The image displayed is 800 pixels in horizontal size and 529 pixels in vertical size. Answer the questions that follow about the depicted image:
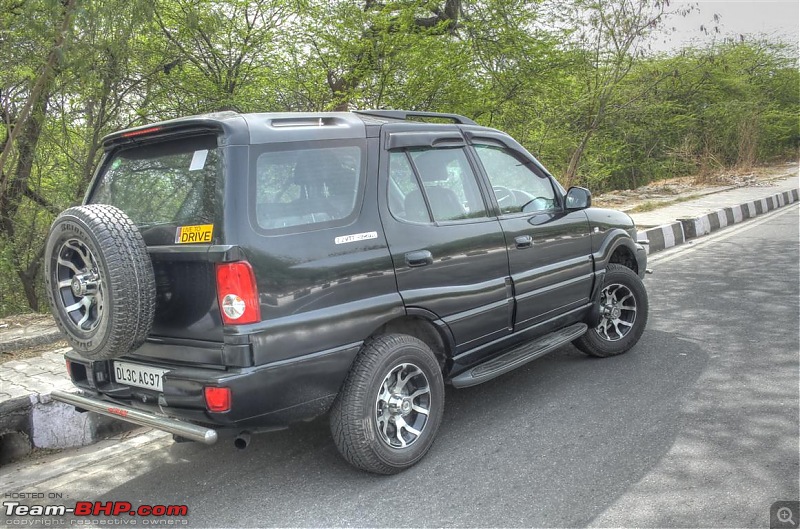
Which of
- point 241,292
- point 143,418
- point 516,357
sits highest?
point 241,292

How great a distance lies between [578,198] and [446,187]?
4.03ft

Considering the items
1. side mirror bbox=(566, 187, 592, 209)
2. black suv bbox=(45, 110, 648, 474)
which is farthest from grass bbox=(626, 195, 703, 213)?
black suv bbox=(45, 110, 648, 474)

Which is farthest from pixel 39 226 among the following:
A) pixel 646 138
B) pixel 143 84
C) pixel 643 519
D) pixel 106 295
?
pixel 646 138

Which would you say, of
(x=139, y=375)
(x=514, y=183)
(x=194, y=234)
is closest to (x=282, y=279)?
(x=194, y=234)

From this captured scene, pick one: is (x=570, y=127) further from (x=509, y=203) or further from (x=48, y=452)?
(x=48, y=452)

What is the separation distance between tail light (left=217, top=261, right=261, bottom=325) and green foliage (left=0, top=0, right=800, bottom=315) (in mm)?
3686

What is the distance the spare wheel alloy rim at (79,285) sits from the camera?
10.0 ft

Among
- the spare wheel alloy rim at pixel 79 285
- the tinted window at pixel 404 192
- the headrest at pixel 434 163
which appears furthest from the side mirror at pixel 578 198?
the spare wheel alloy rim at pixel 79 285

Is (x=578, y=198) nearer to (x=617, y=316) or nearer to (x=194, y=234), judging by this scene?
(x=617, y=316)

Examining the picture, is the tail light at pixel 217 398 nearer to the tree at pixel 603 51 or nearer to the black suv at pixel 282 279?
the black suv at pixel 282 279

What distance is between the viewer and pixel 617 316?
5.17m

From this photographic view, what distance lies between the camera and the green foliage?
22.3ft

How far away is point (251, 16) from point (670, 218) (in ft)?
24.9

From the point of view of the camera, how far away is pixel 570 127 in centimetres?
1523
